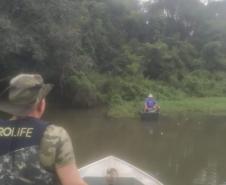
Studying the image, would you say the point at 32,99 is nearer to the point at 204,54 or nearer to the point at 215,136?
the point at 215,136

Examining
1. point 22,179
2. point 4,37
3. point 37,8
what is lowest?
point 22,179

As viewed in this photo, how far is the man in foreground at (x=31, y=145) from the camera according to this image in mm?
2225

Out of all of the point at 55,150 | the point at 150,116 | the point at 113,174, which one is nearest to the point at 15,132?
the point at 55,150

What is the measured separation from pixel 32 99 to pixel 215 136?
1307 cm

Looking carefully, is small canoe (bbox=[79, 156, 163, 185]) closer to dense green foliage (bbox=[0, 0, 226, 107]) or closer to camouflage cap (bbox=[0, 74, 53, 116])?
camouflage cap (bbox=[0, 74, 53, 116])

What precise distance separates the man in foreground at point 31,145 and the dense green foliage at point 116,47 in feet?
36.5

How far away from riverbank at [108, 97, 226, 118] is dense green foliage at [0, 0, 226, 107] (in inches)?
54.7

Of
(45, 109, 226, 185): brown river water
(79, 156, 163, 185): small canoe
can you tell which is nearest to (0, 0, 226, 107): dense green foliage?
(45, 109, 226, 185): brown river water

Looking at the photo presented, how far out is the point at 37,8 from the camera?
15.6 metres

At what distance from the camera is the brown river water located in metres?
10.6

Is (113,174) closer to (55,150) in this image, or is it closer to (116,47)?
(55,150)

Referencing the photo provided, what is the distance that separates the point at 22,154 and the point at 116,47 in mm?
24109

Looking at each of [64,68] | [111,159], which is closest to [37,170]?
[111,159]

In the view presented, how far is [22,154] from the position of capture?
7.43ft
